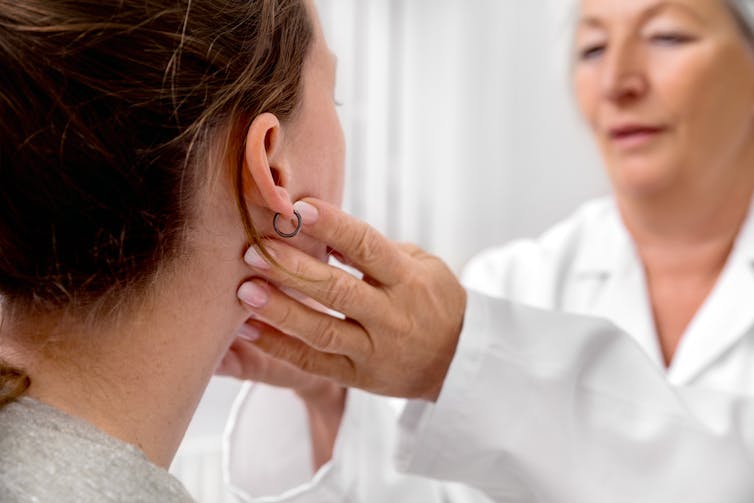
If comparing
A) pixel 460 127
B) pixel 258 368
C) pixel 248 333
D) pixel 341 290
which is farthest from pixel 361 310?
pixel 460 127

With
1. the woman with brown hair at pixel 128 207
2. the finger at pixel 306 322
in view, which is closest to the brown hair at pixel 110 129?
the woman with brown hair at pixel 128 207

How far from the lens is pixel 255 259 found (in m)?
0.76

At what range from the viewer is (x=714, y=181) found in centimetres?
127

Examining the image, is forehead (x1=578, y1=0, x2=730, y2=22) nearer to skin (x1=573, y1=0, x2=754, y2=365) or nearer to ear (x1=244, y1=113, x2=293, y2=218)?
skin (x1=573, y1=0, x2=754, y2=365)

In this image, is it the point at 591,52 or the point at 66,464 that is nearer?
the point at 66,464

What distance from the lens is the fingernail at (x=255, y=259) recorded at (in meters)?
0.76

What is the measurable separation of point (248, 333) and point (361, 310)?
0.16 m

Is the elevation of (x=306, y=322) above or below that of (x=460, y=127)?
below

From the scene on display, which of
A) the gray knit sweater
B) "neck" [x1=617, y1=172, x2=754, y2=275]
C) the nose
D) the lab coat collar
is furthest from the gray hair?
the gray knit sweater

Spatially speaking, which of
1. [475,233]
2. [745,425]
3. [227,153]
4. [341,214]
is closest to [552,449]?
[745,425]

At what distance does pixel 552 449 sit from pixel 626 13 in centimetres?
65

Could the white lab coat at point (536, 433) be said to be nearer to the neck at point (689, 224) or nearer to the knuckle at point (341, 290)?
the knuckle at point (341, 290)

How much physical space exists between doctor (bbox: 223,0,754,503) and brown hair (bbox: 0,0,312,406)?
4.8 inches

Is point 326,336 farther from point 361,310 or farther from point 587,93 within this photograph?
point 587,93
